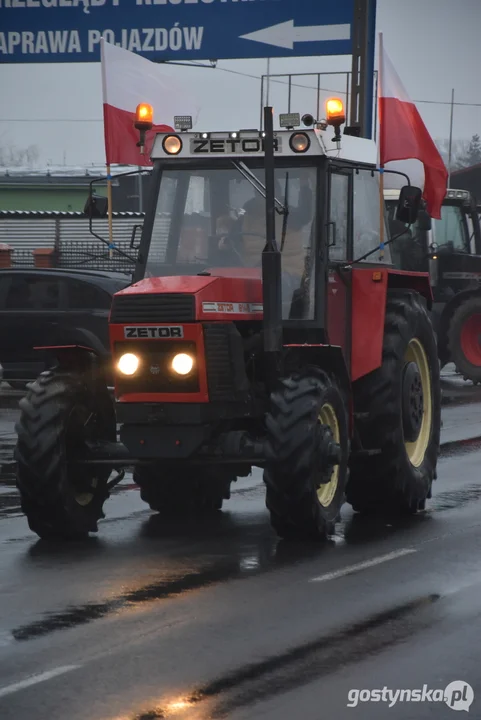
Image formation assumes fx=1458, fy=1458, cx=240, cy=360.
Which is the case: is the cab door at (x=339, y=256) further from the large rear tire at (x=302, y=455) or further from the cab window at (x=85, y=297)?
the cab window at (x=85, y=297)

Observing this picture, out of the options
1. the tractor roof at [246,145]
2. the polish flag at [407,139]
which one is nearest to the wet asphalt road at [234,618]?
the tractor roof at [246,145]

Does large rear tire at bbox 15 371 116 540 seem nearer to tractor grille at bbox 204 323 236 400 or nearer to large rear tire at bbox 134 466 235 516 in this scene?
large rear tire at bbox 134 466 235 516

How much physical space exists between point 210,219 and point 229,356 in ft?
4.00

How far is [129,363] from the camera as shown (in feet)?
29.6

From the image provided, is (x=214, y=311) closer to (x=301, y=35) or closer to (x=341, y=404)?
(x=341, y=404)

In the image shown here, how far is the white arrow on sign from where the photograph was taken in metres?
22.8

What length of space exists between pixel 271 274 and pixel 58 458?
173cm

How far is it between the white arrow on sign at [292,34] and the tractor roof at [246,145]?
523 inches

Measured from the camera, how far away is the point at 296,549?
8859mm

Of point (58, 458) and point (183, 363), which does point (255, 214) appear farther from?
point (58, 458)

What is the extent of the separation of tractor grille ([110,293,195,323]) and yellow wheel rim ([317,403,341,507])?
1.06 m

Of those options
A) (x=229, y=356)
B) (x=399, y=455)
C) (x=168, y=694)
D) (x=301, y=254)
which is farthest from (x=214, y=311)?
(x=168, y=694)

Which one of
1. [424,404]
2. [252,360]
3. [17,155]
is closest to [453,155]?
[17,155]

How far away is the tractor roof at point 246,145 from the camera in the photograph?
958 centimetres
